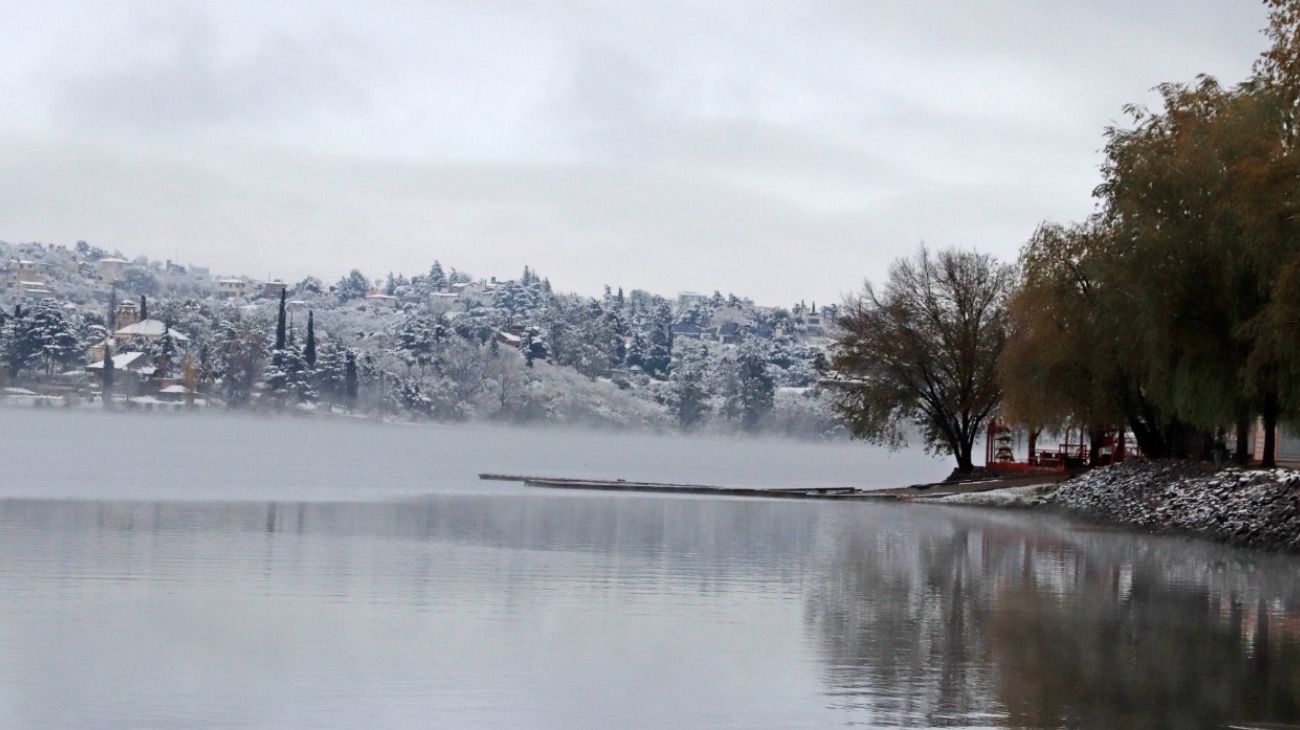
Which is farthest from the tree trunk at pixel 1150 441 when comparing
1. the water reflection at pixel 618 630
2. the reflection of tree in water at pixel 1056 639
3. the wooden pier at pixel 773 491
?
the reflection of tree in water at pixel 1056 639

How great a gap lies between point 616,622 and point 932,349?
1770 inches

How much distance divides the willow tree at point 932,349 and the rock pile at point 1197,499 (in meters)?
13.3

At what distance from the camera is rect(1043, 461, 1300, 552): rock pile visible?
35.3 meters

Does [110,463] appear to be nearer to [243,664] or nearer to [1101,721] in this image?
[243,664]

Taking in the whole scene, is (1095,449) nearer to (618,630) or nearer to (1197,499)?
(1197,499)

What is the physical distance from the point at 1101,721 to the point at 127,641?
32.4 ft

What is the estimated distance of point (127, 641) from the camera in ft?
57.7

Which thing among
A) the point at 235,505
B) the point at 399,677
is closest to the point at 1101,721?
the point at 399,677

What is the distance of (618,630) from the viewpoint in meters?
19.8

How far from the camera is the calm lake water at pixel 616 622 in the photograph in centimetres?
1485

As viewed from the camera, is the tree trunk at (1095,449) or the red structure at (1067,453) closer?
the red structure at (1067,453)

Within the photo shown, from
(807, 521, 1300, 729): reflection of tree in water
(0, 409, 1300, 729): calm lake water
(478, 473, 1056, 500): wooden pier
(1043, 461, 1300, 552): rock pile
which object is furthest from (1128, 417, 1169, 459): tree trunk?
(807, 521, 1300, 729): reflection of tree in water

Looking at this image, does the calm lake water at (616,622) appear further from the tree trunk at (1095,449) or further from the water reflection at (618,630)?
the tree trunk at (1095,449)

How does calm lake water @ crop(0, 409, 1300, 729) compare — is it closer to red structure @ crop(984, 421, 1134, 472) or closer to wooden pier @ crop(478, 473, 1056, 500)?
wooden pier @ crop(478, 473, 1056, 500)
